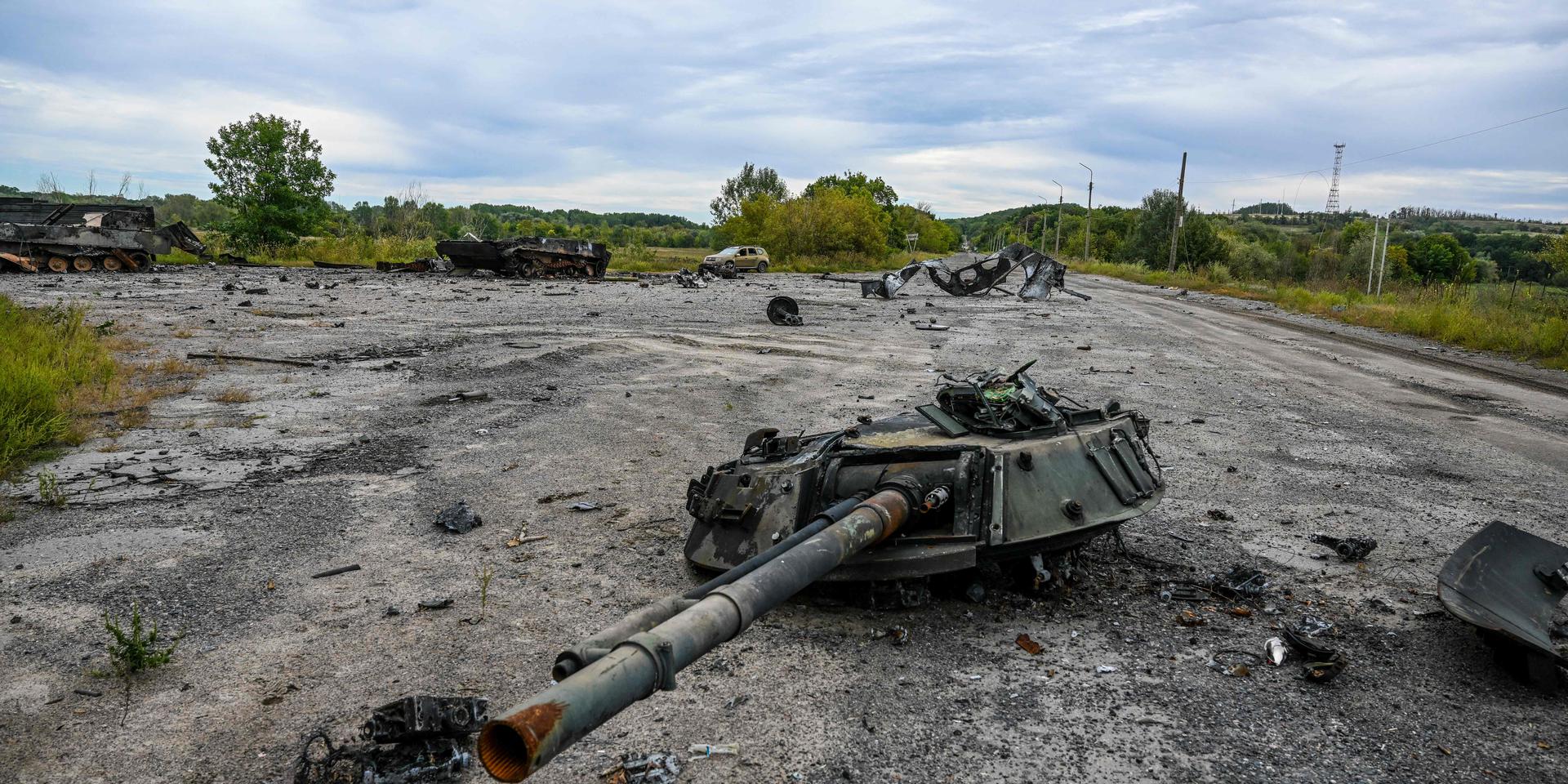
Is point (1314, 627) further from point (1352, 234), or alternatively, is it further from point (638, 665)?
point (1352, 234)

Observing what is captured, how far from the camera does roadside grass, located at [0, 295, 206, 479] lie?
7.98 m

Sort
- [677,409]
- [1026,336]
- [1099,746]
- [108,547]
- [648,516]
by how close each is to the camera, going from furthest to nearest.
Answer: [1026,336] → [677,409] → [648,516] → [108,547] → [1099,746]

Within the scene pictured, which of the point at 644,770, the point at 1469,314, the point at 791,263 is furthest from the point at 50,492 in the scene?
the point at 791,263

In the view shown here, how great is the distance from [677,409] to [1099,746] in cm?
744

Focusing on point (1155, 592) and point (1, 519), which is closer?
point (1155, 592)

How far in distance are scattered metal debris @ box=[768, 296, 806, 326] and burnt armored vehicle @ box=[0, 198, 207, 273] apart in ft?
73.6

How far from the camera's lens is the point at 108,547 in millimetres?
5883

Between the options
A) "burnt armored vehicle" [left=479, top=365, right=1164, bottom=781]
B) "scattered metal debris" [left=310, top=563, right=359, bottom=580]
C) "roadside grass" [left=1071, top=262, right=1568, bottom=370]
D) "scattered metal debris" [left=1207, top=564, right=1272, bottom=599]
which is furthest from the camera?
"roadside grass" [left=1071, top=262, right=1568, bottom=370]

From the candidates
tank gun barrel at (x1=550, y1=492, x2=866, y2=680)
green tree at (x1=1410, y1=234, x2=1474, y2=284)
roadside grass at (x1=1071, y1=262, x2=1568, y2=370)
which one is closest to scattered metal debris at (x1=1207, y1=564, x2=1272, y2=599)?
tank gun barrel at (x1=550, y1=492, x2=866, y2=680)

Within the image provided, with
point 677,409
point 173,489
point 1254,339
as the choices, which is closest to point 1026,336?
point 1254,339

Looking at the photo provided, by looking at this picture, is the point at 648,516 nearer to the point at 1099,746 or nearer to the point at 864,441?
the point at 864,441

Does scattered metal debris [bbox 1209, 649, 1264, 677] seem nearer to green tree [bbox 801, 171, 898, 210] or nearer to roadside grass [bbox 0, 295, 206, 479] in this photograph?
roadside grass [bbox 0, 295, 206, 479]

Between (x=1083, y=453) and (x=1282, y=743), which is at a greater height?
(x=1083, y=453)

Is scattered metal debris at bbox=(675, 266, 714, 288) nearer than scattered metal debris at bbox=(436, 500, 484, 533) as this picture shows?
No
